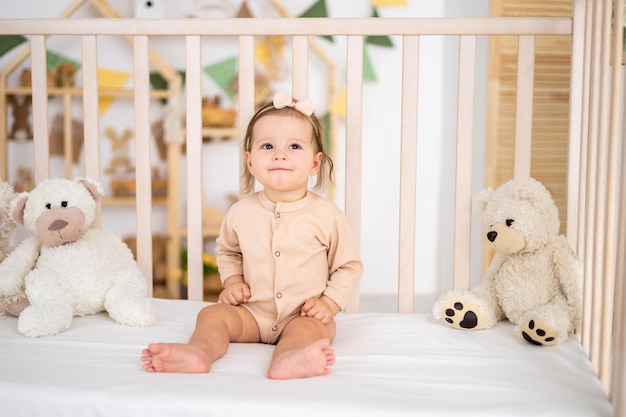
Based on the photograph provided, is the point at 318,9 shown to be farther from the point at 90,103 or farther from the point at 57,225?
the point at 57,225

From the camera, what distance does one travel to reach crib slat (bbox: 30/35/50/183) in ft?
4.44

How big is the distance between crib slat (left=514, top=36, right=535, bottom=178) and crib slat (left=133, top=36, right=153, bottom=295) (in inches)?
29.2

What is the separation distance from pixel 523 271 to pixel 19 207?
945mm

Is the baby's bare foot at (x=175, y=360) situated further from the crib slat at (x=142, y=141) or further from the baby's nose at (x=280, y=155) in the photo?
the crib slat at (x=142, y=141)

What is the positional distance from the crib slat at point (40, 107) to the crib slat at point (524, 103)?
96cm

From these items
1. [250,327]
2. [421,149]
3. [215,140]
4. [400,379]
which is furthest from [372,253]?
[400,379]

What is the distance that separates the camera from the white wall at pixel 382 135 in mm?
2561

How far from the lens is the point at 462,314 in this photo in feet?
3.78

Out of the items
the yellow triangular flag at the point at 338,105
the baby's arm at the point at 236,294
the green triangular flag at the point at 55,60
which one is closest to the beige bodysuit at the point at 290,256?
the baby's arm at the point at 236,294

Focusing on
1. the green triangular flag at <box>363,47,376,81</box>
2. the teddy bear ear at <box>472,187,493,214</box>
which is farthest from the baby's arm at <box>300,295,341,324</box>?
the green triangular flag at <box>363,47,376,81</box>

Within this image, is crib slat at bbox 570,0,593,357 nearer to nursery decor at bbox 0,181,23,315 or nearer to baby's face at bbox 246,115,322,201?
baby's face at bbox 246,115,322,201

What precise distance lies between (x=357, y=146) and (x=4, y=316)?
0.75 meters

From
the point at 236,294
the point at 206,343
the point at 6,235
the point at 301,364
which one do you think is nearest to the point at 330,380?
the point at 301,364

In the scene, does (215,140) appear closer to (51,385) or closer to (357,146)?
(357,146)
